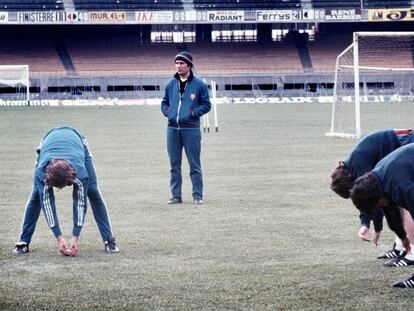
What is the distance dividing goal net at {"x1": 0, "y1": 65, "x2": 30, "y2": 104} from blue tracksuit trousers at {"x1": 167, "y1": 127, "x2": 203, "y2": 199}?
41.3 m

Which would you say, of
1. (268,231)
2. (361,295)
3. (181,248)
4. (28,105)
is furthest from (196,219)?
(28,105)

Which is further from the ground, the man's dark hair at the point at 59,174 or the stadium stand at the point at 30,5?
the stadium stand at the point at 30,5

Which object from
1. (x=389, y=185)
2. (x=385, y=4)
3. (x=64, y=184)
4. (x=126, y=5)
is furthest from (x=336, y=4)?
(x=389, y=185)

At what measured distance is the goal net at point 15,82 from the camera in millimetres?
55612

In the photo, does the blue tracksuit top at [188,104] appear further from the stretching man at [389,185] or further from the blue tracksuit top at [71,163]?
the stretching man at [389,185]

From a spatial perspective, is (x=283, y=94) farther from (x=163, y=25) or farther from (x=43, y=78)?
(x=43, y=78)

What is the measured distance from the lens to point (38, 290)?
7.56m

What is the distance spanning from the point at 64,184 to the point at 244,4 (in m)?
58.1

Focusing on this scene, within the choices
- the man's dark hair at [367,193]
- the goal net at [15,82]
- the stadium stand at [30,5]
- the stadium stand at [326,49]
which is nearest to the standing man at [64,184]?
the man's dark hair at [367,193]

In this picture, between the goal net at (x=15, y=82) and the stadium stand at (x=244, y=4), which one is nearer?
the goal net at (x=15, y=82)

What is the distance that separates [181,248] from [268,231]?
142 centimetres

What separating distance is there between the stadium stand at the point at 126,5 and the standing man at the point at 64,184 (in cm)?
5541

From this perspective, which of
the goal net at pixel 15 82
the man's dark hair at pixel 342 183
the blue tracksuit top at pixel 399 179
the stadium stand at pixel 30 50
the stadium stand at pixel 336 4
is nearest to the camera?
the blue tracksuit top at pixel 399 179

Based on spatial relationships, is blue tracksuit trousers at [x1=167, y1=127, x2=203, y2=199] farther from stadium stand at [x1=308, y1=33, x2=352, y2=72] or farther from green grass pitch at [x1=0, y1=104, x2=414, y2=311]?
stadium stand at [x1=308, y1=33, x2=352, y2=72]
